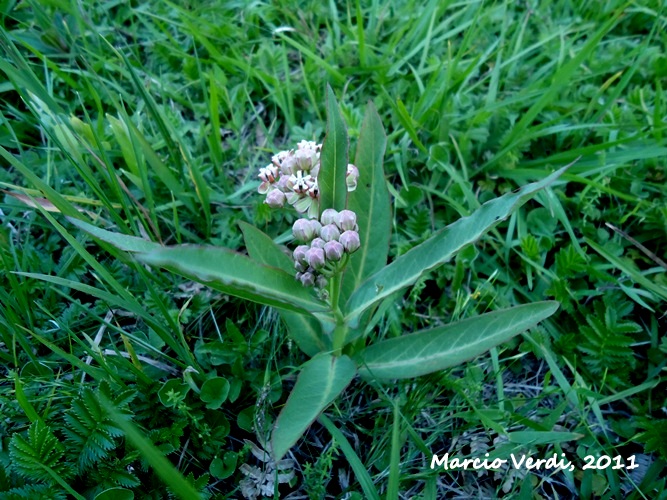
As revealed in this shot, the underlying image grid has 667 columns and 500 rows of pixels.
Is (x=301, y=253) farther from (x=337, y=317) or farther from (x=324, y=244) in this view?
(x=337, y=317)

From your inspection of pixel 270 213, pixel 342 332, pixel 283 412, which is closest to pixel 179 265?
pixel 283 412

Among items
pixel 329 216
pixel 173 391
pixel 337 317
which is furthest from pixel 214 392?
pixel 329 216

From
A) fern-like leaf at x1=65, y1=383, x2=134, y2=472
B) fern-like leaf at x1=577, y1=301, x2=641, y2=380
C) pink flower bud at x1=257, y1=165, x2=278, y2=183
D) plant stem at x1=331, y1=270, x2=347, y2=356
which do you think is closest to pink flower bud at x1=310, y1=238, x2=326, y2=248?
plant stem at x1=331, y1=270, x2=347, y2=356

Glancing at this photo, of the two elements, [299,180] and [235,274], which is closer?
[235,274]

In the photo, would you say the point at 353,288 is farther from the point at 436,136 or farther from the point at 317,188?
the point at 436,136

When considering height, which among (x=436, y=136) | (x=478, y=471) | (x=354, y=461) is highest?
(x=436, y=136)

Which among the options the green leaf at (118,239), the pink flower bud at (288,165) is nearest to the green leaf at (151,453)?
the green leaf at (118,239)
